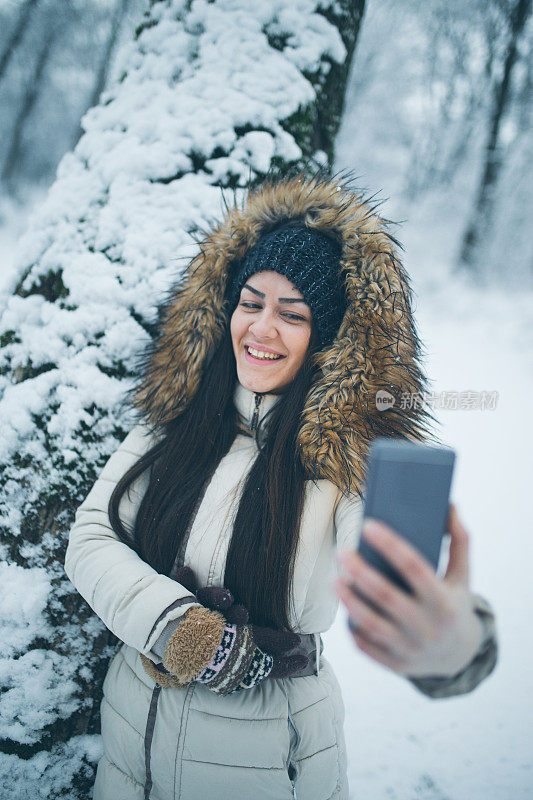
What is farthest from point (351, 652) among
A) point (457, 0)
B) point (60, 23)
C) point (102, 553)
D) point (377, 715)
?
point (60, 23)

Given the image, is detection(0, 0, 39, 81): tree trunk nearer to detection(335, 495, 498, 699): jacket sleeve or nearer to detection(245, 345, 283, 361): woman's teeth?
detection(245, 345, 283, 361): woman's teeth

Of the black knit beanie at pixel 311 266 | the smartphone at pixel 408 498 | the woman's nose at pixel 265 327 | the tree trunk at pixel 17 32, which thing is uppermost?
the tree trunk at pixel 17 32

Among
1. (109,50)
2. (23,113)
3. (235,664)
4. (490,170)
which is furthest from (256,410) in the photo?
(23,113)

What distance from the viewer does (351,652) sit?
2.84 m

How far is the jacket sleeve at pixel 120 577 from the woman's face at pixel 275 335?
57 cm

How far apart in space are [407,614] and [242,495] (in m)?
0.84

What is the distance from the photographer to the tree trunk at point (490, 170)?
817 centimetres

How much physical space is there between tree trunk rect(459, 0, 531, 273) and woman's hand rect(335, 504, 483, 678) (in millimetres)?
9526

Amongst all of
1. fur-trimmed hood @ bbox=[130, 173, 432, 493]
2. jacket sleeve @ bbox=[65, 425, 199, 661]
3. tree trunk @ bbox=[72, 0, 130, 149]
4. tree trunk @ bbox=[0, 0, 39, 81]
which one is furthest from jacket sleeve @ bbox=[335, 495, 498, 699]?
tree trunk @ bbox=[0, 0, 39, 81]

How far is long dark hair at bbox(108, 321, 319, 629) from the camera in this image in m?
1.34

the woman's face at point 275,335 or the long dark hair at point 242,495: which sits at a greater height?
the woman's face at point 275,335

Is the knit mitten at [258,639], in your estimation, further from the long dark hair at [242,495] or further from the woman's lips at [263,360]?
the woman's lips at [263,360]

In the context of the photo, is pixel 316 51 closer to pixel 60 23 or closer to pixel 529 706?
pixel 529 706

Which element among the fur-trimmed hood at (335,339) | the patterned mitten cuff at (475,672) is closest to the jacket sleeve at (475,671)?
the patterned mitten cuff at (475,672)
